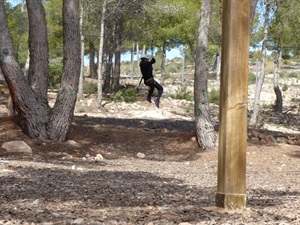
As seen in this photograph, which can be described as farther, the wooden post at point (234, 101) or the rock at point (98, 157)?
the rock at point (98, 157)

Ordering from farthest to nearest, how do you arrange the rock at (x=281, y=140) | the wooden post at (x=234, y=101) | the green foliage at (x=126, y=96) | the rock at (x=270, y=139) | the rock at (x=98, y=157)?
the green foliage at (x=126, y=96)
the rock at (x=281, y=140)
the rock at (x=270, y=139)
the rock at (x=98, y=157)
the wooden post at (x=234, y=101)

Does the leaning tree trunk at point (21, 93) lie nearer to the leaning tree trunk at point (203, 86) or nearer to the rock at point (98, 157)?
the rock at point (98, 157)

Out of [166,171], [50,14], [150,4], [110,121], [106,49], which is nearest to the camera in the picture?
[166,171]

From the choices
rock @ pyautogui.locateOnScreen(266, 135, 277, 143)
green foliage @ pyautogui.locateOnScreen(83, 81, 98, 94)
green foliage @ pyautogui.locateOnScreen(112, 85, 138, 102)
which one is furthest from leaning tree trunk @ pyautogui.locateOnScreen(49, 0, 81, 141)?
green foliage @ pyautogui.locateOnScreen(83, 81, 98, 94)

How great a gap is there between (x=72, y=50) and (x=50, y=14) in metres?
21.8

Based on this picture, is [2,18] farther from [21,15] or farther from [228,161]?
[21,15]

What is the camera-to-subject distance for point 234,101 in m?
4.95

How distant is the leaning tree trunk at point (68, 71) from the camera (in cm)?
1172

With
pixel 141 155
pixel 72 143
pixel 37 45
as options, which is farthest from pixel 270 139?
pixel 37 45

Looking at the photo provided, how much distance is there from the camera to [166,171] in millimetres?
9703

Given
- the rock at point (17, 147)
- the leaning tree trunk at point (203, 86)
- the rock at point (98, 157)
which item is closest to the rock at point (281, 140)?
the leaning tree trunk at point (203, 86)

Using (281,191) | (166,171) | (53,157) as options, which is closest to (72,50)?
(53,157)

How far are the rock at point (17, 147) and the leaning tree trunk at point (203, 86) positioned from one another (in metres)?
3.58

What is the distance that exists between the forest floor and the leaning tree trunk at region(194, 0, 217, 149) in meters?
0.30
